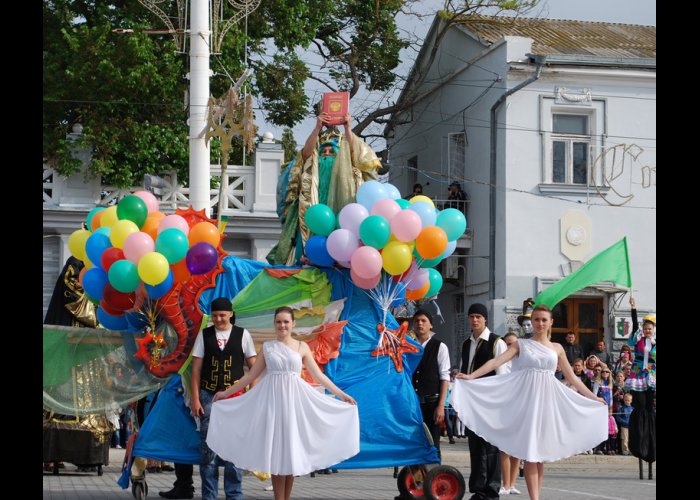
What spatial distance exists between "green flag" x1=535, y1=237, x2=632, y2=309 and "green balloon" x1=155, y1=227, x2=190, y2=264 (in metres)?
3.60

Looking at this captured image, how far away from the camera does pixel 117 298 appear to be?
11.7m

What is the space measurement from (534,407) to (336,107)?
364cm

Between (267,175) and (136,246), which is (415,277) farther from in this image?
(267,175)

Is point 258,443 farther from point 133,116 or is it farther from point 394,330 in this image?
point 133,116

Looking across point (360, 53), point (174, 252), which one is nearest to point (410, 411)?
point (174, 252)

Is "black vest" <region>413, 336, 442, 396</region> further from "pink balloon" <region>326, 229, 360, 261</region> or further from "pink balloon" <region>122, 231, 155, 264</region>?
"pink balloon" <region>122, 231, 155, 264</region>

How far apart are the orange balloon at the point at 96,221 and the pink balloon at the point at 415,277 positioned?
3081mm

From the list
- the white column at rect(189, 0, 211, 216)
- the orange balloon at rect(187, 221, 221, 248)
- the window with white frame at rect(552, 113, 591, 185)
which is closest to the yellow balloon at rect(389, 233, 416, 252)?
the orange balloon at rect(187, 221, 221, 248)

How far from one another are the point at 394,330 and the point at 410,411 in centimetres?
83

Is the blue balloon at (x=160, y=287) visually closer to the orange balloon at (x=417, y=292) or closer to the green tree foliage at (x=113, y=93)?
the orange balloon at (x=417, y=292)

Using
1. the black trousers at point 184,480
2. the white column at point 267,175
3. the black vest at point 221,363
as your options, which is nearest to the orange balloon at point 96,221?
the black vest at point 221,363

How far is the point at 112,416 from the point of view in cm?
1231

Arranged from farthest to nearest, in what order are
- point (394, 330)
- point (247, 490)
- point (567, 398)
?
1. point (247, 490)
2. point (394, 330)
3. point (567, 398)

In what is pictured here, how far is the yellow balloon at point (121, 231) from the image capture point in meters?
11.4
